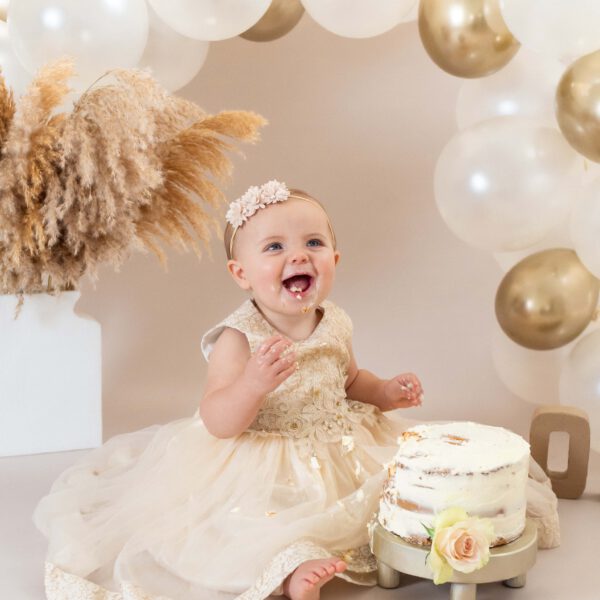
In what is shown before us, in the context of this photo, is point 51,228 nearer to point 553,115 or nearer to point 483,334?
point 553,115

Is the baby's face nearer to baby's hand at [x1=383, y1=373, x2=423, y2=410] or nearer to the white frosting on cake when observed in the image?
baby's hand at [x1=383, y1=373, x2=423, y2=410]

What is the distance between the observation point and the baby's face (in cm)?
181

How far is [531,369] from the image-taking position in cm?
228

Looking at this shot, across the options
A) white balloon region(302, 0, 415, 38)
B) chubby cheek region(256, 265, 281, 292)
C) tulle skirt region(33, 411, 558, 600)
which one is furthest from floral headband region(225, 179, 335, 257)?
white balloon region(302, 0, 415, 38)

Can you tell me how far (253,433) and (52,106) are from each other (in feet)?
2.54

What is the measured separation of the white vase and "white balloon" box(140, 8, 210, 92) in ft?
1.73

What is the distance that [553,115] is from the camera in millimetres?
2117

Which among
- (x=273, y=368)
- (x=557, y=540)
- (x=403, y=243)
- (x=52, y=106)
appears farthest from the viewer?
(x=403, y=243)

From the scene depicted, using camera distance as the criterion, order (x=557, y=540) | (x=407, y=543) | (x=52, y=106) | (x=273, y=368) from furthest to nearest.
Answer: (x=52, y=106) < (x=557, y=540) < (x=273, y=368) < (x=407, y=543)

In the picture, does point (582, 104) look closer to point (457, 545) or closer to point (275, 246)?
point (275, 246)

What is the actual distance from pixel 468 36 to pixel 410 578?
1.08 meters

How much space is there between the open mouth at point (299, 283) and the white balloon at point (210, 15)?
62cm

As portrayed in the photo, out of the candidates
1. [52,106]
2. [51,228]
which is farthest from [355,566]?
[52,106]

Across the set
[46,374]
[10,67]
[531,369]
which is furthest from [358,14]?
[46,374]
